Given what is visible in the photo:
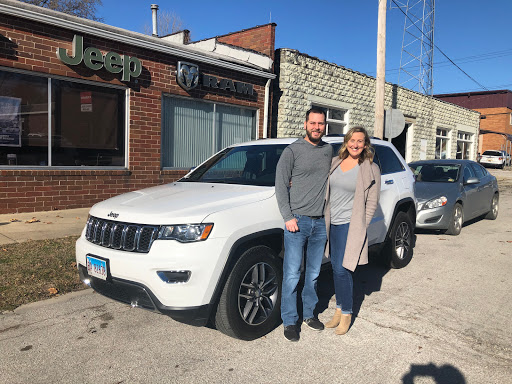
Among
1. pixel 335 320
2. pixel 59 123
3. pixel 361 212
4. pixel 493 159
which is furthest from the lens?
pixel 493 159

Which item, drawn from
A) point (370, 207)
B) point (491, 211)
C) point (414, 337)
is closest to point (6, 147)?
point (370, 207)

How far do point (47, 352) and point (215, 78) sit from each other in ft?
29.5

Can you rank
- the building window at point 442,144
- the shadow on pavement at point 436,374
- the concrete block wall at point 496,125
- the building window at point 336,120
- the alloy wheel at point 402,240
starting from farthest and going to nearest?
the concrete block wall at point 496,125
the building window at point 442,144
the building window at point 336,120
the alloy wheel at point 402,240
the shadow on pavement at point 436,374

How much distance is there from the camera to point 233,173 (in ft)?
15.3

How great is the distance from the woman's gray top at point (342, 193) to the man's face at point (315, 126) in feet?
1.20

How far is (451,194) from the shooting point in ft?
27.1

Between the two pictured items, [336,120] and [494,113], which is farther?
[494,113]

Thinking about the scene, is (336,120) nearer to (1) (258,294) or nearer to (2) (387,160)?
(2) (387,160)

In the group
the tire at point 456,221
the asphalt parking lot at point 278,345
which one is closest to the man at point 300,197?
A: the asphalt parking lot at point 278,345

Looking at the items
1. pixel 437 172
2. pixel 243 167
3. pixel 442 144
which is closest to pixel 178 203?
pixel 243 167

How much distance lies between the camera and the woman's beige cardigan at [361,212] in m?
3.74

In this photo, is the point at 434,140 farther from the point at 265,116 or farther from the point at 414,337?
the point at 414,337

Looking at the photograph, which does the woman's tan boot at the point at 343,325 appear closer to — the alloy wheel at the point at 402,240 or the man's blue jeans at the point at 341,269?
the man's blue jeans at the point at 341,269

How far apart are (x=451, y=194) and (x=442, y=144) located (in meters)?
18.3
